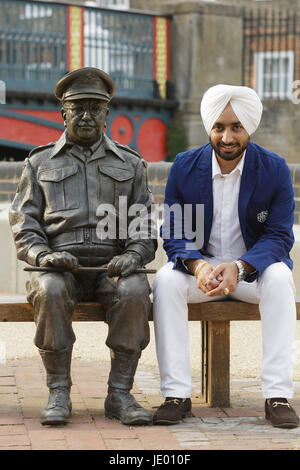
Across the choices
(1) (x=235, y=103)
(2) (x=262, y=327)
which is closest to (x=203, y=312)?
(2) (x=262, y=327)

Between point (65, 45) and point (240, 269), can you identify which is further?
point (65, 45)

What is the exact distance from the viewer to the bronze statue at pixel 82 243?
4.71 m

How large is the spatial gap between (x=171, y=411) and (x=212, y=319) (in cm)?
54

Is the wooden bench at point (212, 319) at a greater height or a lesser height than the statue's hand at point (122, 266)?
lesser

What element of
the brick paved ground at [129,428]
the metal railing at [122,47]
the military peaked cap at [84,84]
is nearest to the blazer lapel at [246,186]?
the military peaked cap at [84,84]

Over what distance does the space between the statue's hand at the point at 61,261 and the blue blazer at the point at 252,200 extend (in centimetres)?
53

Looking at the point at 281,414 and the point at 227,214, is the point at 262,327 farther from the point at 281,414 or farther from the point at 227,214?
the point at 227,214

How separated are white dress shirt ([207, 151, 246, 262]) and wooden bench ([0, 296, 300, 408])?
259mm

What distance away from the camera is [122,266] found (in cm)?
475

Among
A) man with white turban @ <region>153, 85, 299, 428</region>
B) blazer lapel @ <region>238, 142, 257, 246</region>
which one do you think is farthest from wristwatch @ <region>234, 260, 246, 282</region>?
blazer lapel @ <region>238, 142, 257, 246</region>

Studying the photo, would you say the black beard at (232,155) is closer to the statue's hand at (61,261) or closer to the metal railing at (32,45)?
the statue's hand at (61,261)

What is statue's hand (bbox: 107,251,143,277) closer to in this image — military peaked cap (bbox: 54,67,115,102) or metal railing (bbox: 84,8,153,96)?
military peaked cap (bbox: 54,67,115,102)
